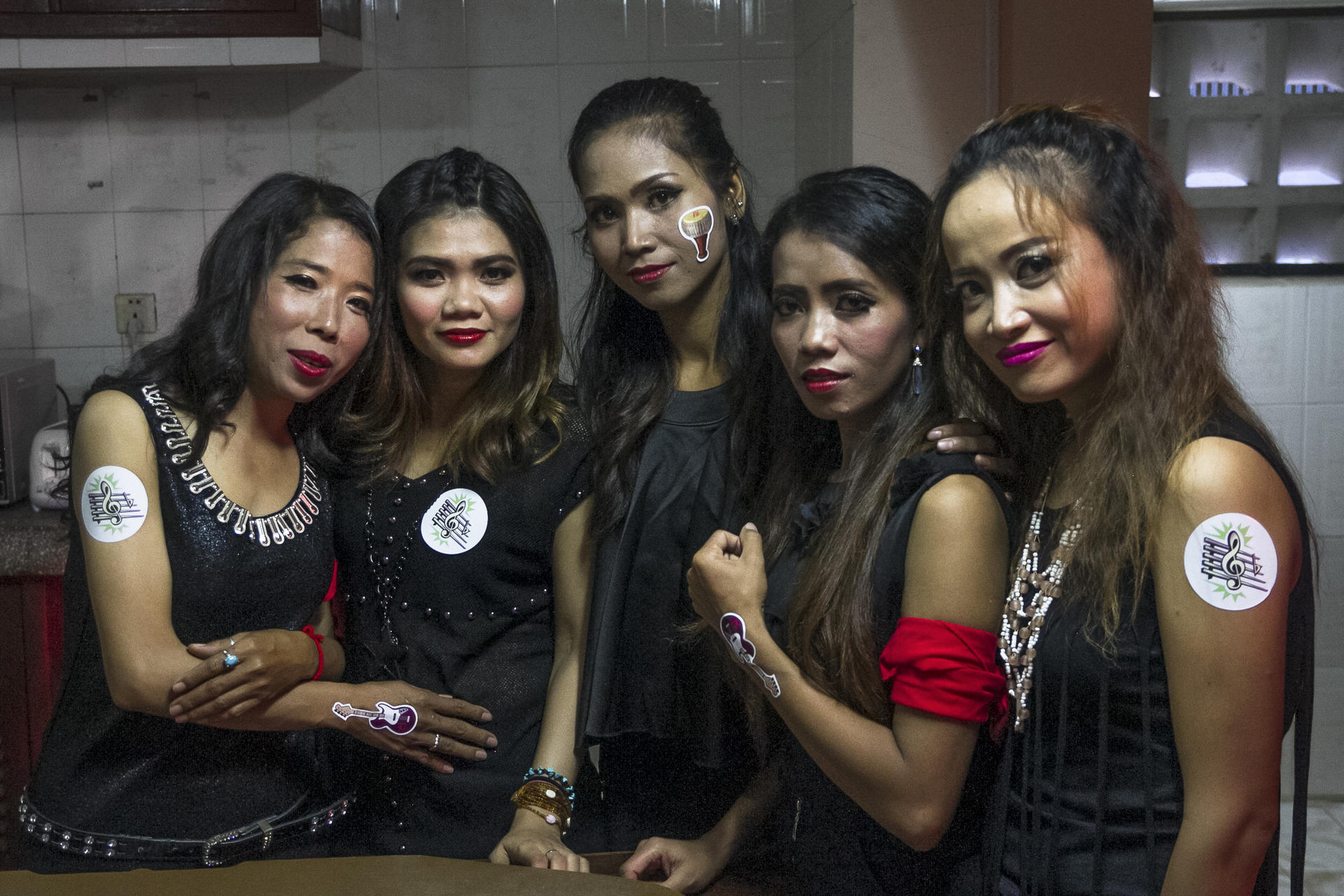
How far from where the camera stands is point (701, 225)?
1408mm

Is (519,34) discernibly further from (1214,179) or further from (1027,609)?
(1027,609)

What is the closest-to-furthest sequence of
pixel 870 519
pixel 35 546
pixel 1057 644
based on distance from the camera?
pixel 1057 644, pixel 870 519, pixel 35 546

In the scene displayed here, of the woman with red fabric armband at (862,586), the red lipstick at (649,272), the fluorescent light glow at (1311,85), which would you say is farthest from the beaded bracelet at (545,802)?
the fluorescent light glow at (1311,85)

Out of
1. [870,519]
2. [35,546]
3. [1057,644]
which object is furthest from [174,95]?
[1057,644]

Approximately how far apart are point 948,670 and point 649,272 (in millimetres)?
672

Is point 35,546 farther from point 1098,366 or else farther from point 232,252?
point 1098,366

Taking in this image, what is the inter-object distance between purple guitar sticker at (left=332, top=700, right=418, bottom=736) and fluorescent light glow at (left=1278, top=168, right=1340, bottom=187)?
9.16ft

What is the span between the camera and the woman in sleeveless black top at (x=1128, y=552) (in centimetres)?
83

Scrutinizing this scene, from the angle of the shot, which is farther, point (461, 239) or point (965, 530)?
point (461, 239)

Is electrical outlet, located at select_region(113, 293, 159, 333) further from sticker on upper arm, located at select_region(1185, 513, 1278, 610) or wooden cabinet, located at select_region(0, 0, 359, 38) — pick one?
sticker on upper arm, located at select_region(1185, 513, 1278, 610)

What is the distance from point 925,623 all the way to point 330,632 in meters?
0.84

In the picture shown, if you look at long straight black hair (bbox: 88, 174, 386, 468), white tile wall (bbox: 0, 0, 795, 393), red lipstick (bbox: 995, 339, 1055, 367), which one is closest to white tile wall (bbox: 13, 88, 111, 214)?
white tile wall (bbox: 0, 0, 795, 393)

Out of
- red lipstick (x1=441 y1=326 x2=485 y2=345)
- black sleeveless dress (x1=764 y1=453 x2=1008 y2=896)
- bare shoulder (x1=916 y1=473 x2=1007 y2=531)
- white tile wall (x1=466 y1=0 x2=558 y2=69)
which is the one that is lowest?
black sleeveless dress (x1=764 y1=453 x2=1008 y2=896)

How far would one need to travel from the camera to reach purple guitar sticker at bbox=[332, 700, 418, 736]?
128cm
